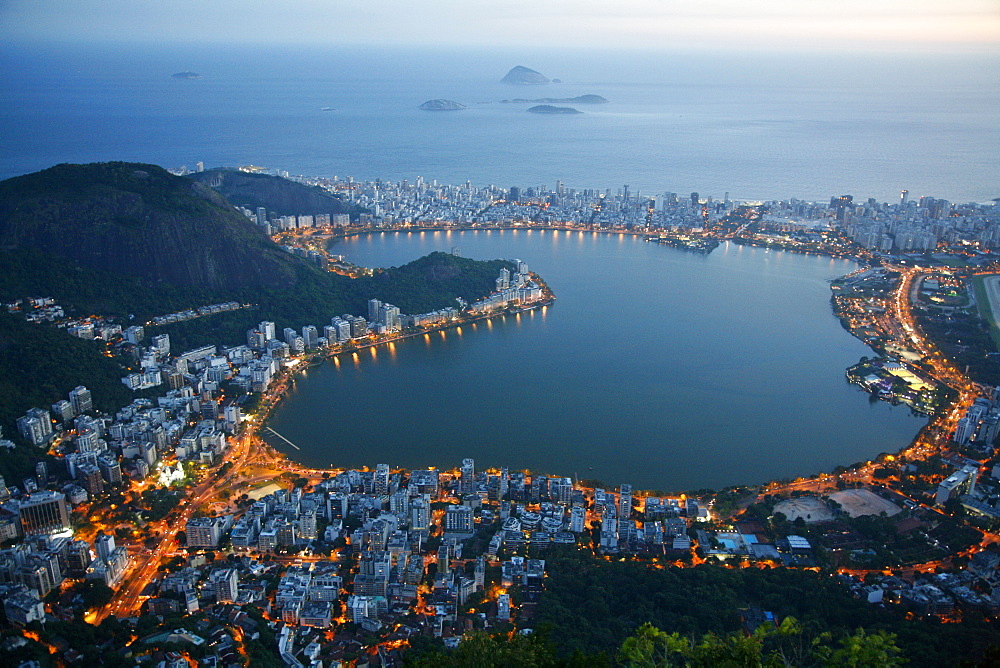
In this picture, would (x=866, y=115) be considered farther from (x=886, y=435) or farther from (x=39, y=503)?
(x=39, y=503)

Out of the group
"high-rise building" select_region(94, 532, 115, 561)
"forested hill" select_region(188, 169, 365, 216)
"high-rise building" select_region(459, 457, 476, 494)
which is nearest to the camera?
"high-rise building" select_region(94, 532, 115, 561)

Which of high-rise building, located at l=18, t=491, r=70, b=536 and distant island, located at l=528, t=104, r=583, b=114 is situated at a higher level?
distant island, located at l=528, t=104, r=583, b=114

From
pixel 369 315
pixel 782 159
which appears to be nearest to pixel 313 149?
pixel 782 159

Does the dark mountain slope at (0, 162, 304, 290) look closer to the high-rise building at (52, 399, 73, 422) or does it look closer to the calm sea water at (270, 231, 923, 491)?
the calm sea water at (270, 231, 923, 491)

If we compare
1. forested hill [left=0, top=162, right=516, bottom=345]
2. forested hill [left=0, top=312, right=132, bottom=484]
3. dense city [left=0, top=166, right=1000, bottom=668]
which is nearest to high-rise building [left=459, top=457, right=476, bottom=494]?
dense city [left=0, top=166, right=1000, bottom=668]

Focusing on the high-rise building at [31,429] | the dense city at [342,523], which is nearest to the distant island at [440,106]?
the dense city at [342,523]

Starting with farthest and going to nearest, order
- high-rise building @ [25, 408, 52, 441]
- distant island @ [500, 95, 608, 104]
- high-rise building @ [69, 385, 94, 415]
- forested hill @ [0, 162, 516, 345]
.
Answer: distant island @ [500, 95, 608, 104]
forested hill @ [0, 162, 516, 345]
high-rise building @ [69, 385, 94, 415]
high-rise building @ [25, 408, 52, 441]
